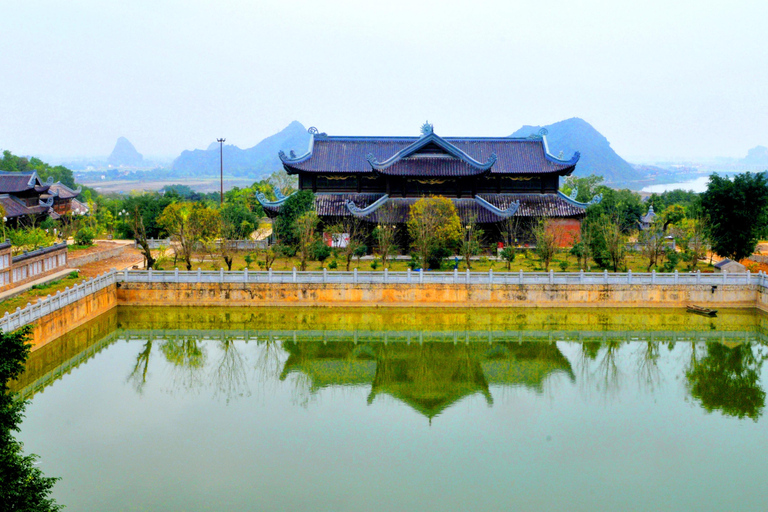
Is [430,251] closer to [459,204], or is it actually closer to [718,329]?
[459,204]

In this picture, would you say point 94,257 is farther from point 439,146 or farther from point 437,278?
point 439,146

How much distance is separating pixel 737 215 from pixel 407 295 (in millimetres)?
19358

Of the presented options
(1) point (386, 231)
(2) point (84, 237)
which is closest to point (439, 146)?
(1) point (386, 231)

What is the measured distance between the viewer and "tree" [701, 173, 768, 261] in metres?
38.8

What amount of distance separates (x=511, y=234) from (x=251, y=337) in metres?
18.1

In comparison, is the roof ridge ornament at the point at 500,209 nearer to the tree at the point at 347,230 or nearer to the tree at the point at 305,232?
the tree at the point at 347,230

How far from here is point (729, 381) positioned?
25.2 meters

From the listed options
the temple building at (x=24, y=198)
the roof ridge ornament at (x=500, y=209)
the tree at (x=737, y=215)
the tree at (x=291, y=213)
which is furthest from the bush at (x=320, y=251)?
the temple building at (x=24, y=198)

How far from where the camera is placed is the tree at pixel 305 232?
Result: 118 feet

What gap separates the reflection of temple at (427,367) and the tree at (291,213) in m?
12.7

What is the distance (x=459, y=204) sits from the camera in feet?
141

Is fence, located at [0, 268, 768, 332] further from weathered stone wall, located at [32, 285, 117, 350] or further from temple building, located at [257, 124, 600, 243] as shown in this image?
temple building, located at [257, 124, 600, 243]

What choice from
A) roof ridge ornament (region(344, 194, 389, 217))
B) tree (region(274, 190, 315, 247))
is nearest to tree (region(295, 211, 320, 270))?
tree (region(274, 190, 315, 247))

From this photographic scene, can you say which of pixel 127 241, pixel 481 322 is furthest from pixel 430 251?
pixel 127 241
